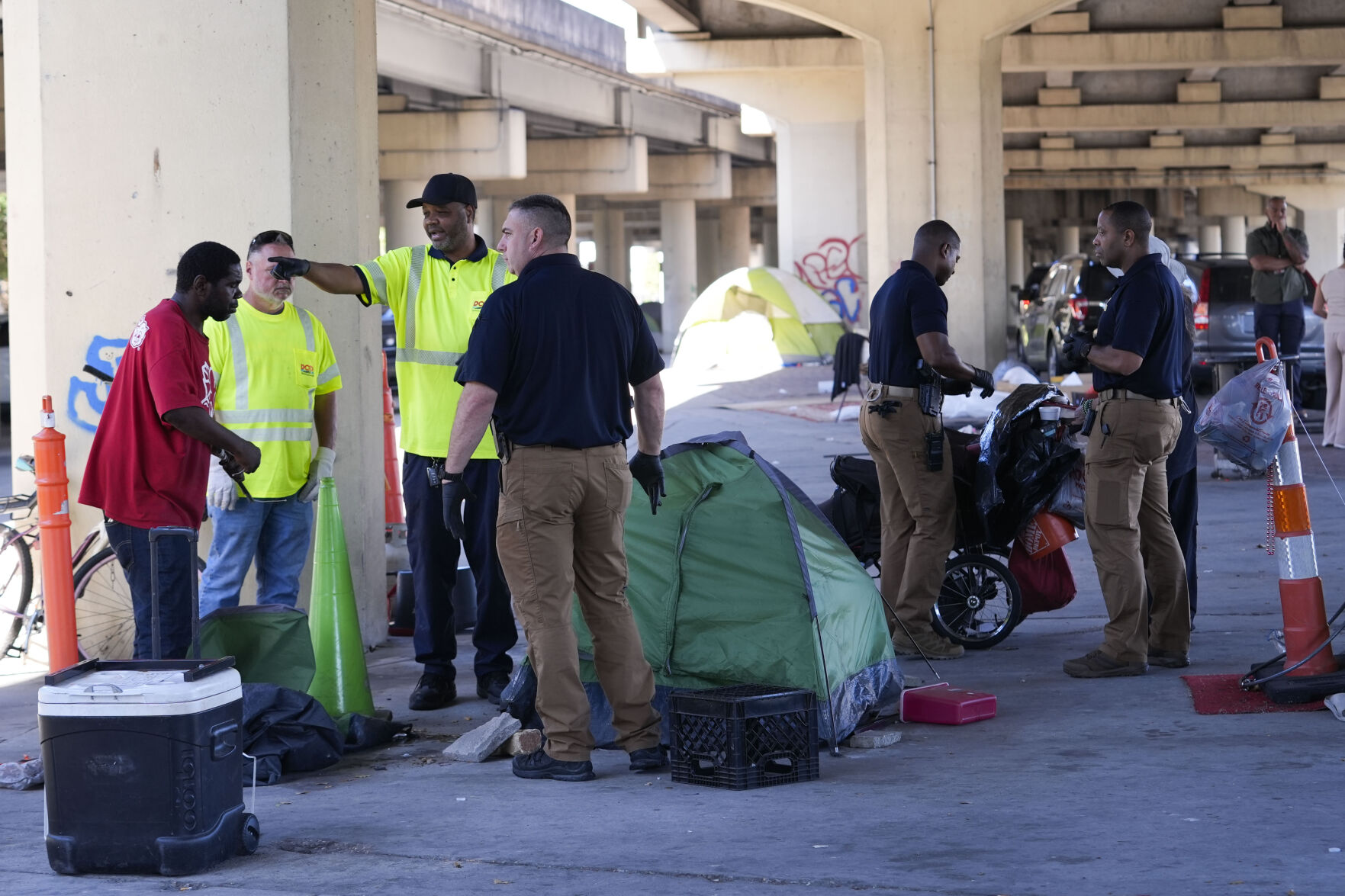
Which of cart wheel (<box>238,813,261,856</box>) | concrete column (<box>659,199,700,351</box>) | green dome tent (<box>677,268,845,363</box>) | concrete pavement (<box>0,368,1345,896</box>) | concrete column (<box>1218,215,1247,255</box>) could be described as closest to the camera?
concrete pavement (<box>0,368,1345,896</box>)

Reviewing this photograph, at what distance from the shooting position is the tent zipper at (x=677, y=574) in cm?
660

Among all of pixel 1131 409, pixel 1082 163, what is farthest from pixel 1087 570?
pixel 1082 163

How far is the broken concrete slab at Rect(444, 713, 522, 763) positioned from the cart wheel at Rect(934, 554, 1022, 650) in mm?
2680

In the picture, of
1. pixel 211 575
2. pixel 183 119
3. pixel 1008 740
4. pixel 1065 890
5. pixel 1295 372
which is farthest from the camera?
pixel 1295 372

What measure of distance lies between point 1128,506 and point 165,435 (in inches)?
161

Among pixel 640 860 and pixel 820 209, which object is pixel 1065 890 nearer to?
pixel 640 860

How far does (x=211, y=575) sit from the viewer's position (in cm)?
699

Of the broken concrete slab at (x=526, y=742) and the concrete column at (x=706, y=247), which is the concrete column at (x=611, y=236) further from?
the broken concrete slab at (x=526, y=742)

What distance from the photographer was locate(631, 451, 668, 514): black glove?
6.15m

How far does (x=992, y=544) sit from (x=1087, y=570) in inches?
101

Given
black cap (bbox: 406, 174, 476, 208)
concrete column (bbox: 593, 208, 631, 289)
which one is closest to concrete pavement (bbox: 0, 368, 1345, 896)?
black cap (bbox: 406, 174, 476, 208)

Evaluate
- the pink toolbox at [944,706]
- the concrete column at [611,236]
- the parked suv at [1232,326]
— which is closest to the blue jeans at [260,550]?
the pink toolbox at [944,706]

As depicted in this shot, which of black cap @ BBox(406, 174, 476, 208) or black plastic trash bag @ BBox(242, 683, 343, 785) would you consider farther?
black cap @ BBox(406, 174, 476, 208)

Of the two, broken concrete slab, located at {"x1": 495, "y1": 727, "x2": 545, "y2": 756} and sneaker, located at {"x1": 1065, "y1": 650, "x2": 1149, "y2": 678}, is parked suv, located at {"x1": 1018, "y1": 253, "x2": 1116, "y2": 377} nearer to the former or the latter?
sneaker, located at {"x1": 1065, "y1": 650, "x2": 1149, "y2": 678}
